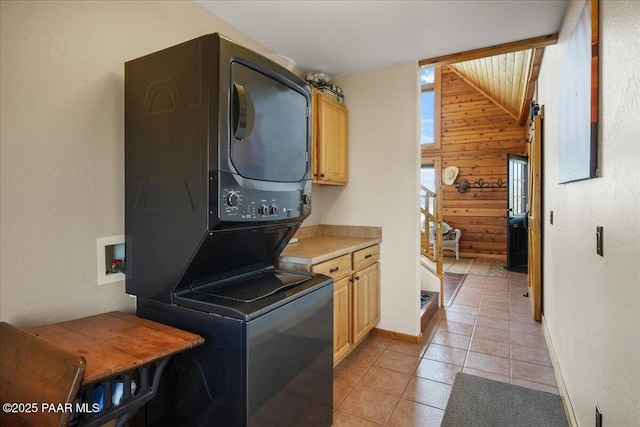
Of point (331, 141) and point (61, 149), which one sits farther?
point (331, 141)

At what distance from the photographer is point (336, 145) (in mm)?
2947

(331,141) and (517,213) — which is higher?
(331,141)

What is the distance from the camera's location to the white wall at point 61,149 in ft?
4.03

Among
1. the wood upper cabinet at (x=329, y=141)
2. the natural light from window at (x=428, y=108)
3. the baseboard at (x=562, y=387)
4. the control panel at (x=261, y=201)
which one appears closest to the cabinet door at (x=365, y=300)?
the wood upper cabinet at (x=329, y=141)

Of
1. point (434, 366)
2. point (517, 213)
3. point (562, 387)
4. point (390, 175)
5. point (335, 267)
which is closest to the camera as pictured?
point (562, 387)

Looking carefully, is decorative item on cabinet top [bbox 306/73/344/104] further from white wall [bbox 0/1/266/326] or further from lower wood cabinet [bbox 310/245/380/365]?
white wall [bbox 0/1/266/326]

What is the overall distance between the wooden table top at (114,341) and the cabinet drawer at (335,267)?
1.00 metres

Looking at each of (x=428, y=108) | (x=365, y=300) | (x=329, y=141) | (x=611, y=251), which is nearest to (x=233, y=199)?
(x=611, y=251)

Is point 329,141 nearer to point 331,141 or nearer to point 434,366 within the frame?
point 331,141

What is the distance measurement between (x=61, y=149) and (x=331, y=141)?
1.91 metres

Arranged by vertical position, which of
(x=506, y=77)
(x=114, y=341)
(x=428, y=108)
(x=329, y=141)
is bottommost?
(x=114, y=341)

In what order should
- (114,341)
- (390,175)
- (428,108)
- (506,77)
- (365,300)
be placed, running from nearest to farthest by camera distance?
(114,341), (365,300), (390,175), (506,77), (428,108)

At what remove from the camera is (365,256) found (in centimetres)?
277

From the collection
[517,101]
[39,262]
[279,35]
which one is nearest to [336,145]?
[279,35]
